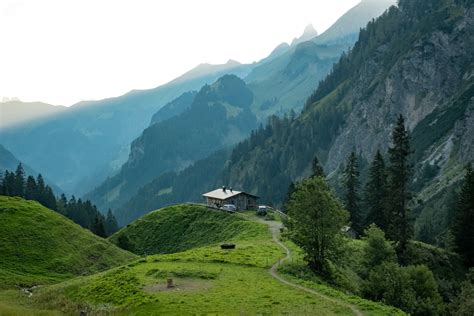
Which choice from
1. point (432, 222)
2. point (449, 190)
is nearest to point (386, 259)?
point (432, 222)

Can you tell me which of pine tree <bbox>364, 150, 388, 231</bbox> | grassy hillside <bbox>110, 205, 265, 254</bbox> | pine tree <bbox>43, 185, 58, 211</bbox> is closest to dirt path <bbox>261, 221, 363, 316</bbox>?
grassy hillside <bbox>110, 205, 265, 254</bbox>

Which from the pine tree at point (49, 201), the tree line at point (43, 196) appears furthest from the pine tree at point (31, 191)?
the pine tree at point (49, 201)

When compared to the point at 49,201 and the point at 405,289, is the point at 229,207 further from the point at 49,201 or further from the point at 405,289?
the point at 49,201

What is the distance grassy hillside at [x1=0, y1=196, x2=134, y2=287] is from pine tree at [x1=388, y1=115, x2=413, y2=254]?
42876 millimetres

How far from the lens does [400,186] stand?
78.5 m

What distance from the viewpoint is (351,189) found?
334 feet

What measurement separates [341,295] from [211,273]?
44.0 feet

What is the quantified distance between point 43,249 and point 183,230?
36.6 meters

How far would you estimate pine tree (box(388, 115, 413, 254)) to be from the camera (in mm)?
77688

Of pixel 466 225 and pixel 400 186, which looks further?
pixel 466 225

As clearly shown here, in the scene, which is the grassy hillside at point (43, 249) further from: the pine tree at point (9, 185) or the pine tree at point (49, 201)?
the pine tree at point (49, 201)

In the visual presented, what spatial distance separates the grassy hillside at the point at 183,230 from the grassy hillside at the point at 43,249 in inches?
733

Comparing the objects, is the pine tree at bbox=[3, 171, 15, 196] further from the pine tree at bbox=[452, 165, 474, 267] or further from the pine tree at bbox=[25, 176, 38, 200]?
the pine tree at bbox=[452, 165, 474, 267]

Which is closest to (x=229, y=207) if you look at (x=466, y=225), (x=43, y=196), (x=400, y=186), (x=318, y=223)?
(x=400, y=186)
